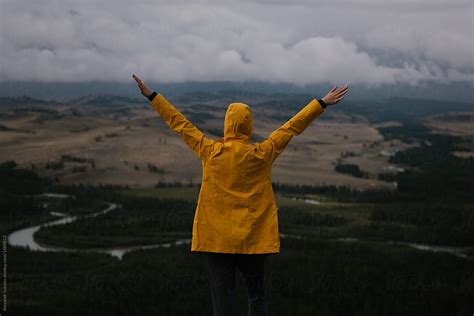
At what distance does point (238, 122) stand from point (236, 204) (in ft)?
3.61

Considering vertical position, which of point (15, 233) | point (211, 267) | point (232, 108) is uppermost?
point (232, 108)

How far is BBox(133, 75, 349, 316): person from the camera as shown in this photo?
9023 mm

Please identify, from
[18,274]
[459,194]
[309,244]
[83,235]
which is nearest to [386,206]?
[459,194]

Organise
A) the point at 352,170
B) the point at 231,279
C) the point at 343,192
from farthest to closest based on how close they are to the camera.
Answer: the point at 352,170 < the point at 343,192 < the point at 231,279

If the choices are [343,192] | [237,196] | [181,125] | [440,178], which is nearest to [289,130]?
[237,196]

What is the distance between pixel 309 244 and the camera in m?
A: 84.2

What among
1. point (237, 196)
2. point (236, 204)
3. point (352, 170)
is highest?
point (237, 196)

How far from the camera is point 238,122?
356 inches

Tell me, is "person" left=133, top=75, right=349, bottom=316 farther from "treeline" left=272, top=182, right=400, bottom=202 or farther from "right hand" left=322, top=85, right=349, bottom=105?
"treeline" left=272, top=182, right=400, bottom=202

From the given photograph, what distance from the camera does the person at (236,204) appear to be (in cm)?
902

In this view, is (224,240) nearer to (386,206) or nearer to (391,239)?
(391,239)

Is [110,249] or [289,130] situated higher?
[289,130]

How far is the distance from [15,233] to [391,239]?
5291 centimetres

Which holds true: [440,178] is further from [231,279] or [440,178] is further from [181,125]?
[181,125]
